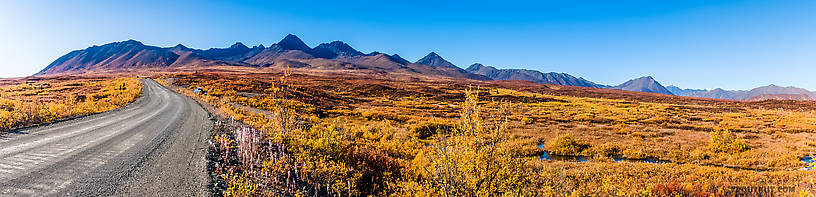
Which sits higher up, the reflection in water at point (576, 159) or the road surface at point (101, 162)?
the road surface at point (101, 162)

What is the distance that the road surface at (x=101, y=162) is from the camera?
6.84 metres

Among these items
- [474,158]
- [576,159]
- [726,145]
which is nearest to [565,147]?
[576,159]

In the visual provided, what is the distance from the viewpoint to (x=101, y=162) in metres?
8.66

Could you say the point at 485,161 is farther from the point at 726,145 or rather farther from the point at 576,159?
the point at 726,145

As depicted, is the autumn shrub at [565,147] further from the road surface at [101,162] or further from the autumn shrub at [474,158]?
the road surface at [101,162]

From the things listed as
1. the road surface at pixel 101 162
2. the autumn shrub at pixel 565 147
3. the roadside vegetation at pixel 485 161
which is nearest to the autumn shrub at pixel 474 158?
the roadside vegetation at pixel 485 161

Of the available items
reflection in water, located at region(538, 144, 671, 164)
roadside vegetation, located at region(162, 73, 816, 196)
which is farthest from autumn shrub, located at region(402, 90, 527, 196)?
reflection in water, located at region(538, 144, 671, 164)

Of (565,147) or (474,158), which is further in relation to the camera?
(565,147)

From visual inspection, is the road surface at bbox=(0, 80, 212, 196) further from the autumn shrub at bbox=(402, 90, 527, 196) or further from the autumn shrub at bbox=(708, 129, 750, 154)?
the autumn shrub at bbox=(708, 129, 750, 154)

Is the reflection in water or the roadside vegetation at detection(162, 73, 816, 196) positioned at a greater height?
the roadside vegetation at detection(162, 73, 816, 196)

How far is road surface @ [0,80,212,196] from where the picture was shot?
Result: 684 cm

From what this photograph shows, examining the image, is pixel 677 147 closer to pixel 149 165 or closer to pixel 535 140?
pixel 535 140

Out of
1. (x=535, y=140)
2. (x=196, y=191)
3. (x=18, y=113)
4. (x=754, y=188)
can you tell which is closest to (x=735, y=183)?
(x=754, y=188)

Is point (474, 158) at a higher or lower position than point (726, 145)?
higher
